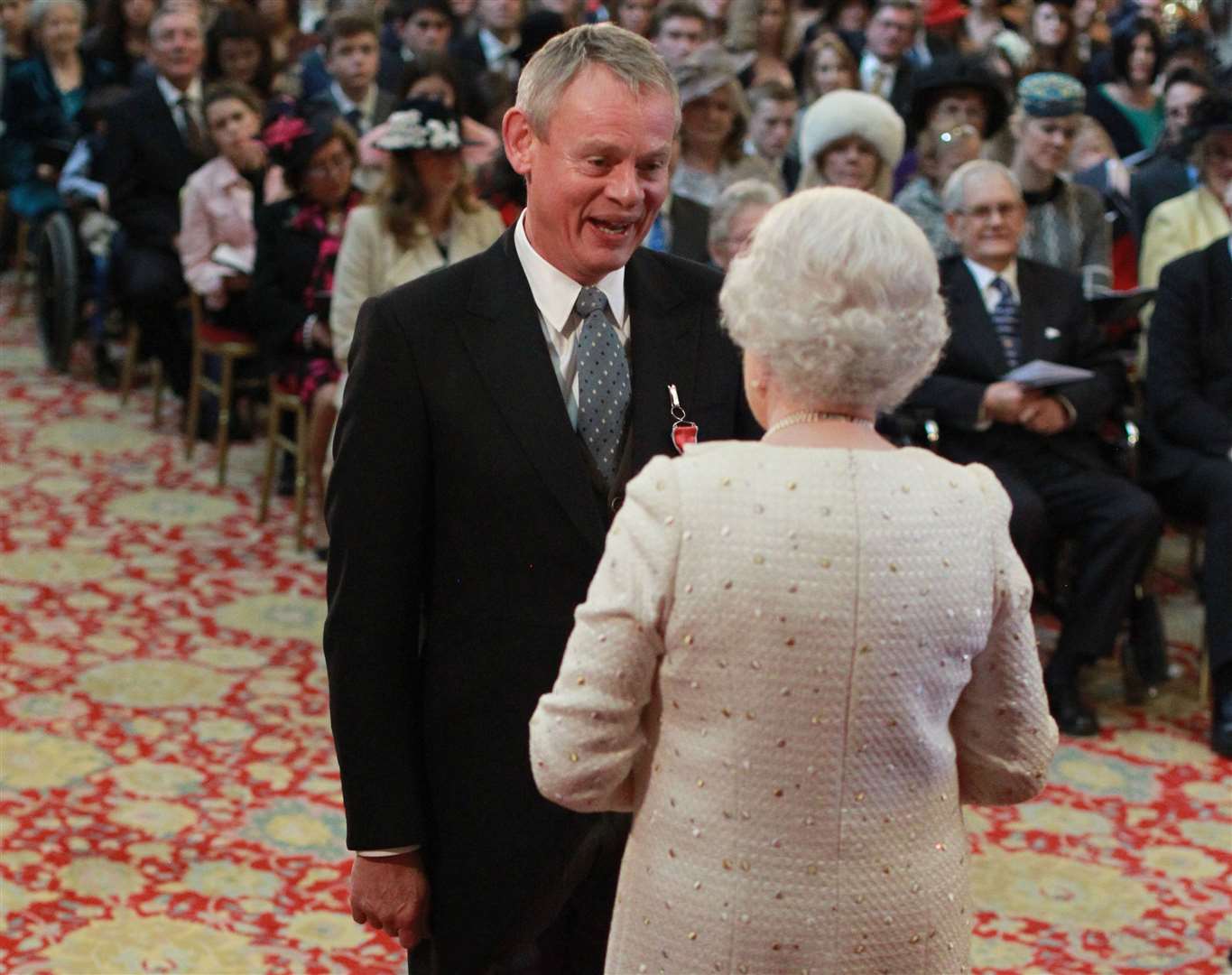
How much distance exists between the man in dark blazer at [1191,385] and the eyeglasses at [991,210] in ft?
1.77

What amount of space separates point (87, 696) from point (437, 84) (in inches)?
119

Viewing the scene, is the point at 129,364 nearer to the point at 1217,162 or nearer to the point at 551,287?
the point at 1217,162

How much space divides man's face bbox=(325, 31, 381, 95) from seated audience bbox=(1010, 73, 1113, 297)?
111 inches

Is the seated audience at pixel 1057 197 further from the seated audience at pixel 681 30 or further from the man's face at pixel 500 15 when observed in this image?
the man's face at pixel 500 15

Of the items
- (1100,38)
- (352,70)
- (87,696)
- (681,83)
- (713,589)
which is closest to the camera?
(713,589)

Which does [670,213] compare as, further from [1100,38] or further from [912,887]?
[1100,38]

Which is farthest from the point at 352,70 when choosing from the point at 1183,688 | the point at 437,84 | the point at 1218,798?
the point at 1218,798

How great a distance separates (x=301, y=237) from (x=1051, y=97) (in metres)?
2.50

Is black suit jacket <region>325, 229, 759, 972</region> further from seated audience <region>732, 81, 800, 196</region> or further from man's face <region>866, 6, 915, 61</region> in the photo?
man's face <region>866, 6, 915, 61</region>

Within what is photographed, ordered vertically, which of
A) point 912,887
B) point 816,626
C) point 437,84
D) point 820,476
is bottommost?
point 912,887

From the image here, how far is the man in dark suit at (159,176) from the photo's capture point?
23.2ft

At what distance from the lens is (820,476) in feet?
5.33

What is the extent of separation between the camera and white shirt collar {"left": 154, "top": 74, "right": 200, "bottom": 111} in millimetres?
7324

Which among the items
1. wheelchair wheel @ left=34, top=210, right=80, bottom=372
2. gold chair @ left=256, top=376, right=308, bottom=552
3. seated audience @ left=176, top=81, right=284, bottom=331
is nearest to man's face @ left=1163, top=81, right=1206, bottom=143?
seated audience @ left=176, top=81, right=284, bottom=331
